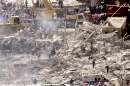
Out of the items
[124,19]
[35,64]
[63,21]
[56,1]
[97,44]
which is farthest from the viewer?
[56,1]

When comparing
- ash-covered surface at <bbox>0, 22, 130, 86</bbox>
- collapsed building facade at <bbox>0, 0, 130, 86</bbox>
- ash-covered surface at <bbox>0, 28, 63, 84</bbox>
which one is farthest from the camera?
ash-covered surface at <bbox>0, 28, 63, 84</bbox>

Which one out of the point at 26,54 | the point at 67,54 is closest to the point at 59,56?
the point at 67,54

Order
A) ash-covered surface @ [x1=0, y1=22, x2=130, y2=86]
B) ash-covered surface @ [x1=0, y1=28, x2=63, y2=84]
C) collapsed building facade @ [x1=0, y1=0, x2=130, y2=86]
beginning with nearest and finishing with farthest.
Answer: collapsed building facade @ [x1=0, y1=0, x2=130, y2=86] < ash-covered surface @ [x1=0, y1=22, x2=130, y2=86] < ash-covered surface @ [x1=0, y1=28, x2=63, y2=84]

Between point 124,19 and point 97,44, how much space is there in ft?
14.9

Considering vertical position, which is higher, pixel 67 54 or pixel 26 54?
pixel 67 54

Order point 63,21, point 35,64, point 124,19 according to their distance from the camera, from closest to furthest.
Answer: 1. point 35,64
2. point 124,19
3. point 63,21

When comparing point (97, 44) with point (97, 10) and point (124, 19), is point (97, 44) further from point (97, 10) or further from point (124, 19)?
point (97, 10)

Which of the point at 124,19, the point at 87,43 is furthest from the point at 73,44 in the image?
the point at 124,19

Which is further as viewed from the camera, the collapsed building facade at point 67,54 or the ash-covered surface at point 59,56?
the ash-covered surface at point 59,56

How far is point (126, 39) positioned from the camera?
25781 mm

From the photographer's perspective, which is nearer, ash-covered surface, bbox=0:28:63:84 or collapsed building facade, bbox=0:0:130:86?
collapsed building facade, bbox=0:0:130:86

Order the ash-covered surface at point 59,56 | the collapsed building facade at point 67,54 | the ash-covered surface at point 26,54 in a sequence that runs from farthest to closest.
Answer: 1. the ash-covered surface at point 26,54
2. the ash-covered surface at point 59,56
3. the collapsed building facade at point 67,54

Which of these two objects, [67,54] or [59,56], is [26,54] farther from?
[67,54]

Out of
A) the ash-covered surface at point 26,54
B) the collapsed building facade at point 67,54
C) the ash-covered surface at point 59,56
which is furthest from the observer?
the ash-covered surface at point 26,54
